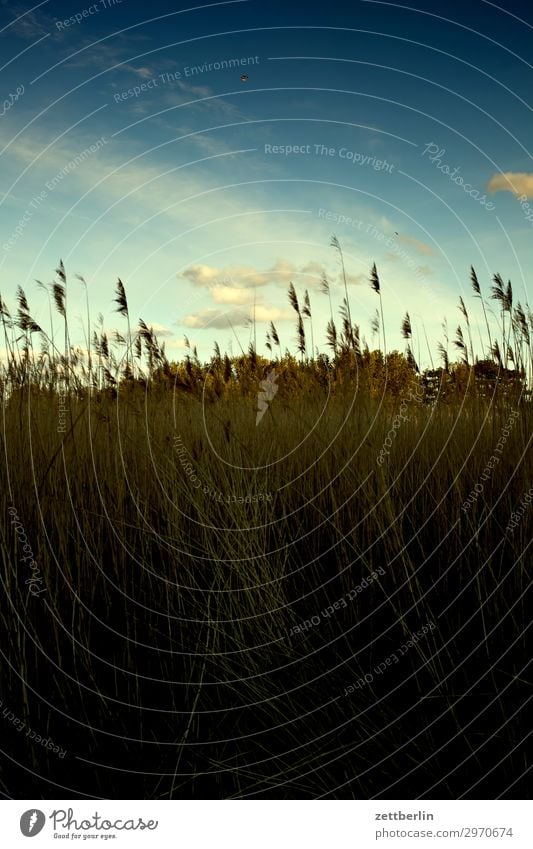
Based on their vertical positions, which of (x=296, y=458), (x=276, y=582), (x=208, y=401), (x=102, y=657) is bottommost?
(x=102, y=657)

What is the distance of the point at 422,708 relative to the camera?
2.22 metres

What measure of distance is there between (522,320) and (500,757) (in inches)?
97.7

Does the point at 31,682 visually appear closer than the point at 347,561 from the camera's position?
Yes

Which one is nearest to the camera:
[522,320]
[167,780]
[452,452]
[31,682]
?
[167,780]

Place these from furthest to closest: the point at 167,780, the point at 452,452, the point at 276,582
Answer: the point at 452,452 → the point at 276,582 → the point at 167,780

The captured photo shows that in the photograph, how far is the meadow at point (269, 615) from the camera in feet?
7.16

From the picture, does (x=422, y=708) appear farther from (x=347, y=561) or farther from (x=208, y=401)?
(x=208, y=401)

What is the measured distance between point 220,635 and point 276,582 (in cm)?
29

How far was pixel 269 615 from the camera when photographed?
2.51 m

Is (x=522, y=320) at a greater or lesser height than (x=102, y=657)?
greater

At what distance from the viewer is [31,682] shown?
242 centimetres

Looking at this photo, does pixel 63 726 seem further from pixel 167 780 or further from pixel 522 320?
pixel 522 320

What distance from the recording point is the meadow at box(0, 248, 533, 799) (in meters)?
2.18

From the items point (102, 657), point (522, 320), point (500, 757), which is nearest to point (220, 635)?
point (102, 657)
